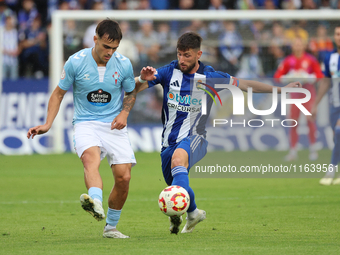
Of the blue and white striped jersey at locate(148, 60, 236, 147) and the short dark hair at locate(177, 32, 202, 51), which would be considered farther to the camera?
the blue and white striped jersey at locate(148, 60, 236, 147)

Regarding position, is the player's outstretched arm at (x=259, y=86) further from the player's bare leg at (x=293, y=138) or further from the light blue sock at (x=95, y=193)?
the player's bare leg at (x=293, y=138)

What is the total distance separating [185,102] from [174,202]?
1.25 metres

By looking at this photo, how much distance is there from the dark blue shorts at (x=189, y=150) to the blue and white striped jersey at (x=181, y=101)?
0.06m

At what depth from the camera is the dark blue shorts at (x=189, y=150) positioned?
635cm

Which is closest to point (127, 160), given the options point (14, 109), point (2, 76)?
point (14, 109)

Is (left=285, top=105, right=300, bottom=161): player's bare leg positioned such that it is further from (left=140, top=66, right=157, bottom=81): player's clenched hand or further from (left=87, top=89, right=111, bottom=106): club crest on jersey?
(left=87, top=89, right=111, bottom=106): club crest on jersey

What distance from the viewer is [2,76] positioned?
16.7 m

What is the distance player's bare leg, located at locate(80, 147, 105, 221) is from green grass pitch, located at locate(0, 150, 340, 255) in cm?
32

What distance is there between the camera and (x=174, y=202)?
570cm

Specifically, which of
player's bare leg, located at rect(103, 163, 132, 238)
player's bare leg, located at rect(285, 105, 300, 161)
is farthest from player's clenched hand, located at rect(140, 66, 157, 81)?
player's bare leg, located at rect(285, 105, 300, 161)

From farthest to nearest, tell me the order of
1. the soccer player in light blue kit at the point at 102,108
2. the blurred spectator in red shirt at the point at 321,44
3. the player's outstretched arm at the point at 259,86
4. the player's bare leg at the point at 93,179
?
the blurred spectator in red shirt at the point at 321,44, the player's outstretched arm at the point at 259,86, the soccer player in light blue kit at the point at 102,108, the player's bare leg at the point at 93,179

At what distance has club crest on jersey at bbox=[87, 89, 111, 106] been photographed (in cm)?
609

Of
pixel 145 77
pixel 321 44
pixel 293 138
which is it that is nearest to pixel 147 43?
pixel 321 44

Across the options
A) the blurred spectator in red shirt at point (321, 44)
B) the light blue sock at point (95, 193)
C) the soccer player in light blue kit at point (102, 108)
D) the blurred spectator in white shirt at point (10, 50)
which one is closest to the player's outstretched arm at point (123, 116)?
the soccer player in light blue kit at point (102, 108)
